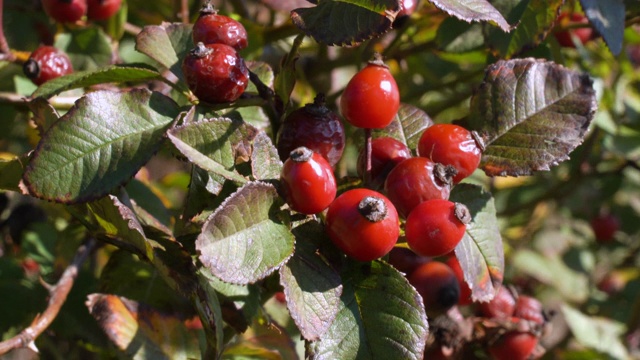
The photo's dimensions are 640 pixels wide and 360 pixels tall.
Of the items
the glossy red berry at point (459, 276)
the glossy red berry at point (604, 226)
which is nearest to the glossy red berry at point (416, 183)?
the glossy red berry at point (459, 276)

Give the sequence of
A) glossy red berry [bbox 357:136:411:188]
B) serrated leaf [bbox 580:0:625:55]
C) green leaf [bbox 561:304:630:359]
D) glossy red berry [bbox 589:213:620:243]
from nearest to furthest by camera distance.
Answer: glossy red berry [bbox 357:136:411:188]
serrated leaf [bbox 580:0:625:55]
green leaf [bbox 561:304:630:359]
glossy red berry [bbox 589:213:620:243]

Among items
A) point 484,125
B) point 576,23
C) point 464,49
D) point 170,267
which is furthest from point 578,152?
point 170,267

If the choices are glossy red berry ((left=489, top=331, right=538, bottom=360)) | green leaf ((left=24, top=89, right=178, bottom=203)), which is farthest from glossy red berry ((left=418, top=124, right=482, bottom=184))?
glossy red berry ((left=489, top=331, right=538, bottom=360))

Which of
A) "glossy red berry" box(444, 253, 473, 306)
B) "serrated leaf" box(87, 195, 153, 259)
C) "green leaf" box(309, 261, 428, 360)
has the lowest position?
"glossy red berry" box(444, 253, 473, 306)

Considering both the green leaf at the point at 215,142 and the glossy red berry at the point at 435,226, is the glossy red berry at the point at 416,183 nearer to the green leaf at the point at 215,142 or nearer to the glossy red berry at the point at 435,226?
the glossy red berry at the point at 435,226

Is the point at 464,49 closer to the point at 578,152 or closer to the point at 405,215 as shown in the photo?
the point at 405,215

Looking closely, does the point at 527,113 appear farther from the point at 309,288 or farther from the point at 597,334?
the point at 597,334

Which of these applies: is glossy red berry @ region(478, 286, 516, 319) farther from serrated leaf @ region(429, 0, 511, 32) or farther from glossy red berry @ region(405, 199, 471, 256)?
serrated leaf @ region(429, 0, 511, 32)
